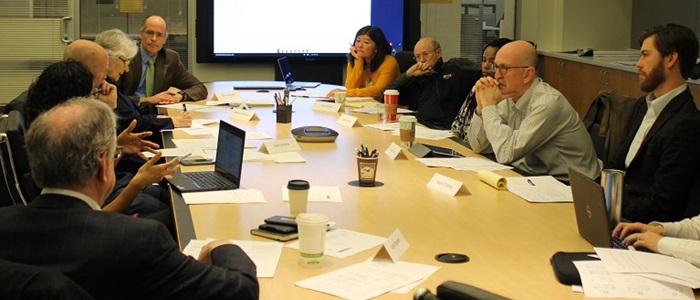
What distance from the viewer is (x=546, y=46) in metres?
8.24

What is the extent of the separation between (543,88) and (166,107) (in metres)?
2.63

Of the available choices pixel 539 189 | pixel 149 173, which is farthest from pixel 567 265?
pixel 149 173

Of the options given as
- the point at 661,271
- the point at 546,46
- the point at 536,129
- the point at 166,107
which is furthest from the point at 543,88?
the point at 546,46

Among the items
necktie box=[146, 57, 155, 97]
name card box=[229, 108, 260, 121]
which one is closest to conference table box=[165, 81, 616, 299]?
name card box=[229, 108, 260, 121]

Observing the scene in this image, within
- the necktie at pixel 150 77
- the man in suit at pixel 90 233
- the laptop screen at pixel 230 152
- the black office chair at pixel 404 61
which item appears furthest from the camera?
the black office chair at pixel 404 61

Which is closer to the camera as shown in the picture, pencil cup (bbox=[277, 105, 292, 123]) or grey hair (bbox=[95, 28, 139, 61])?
grey hair (bbox=[95, 28, 139, 61])

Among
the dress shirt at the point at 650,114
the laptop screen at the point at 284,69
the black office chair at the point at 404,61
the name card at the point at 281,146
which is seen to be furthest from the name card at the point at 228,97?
the dress shirt at the point at 650,114

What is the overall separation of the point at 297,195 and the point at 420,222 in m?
0.40

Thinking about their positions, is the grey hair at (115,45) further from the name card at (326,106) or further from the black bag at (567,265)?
the black bag at (567,265)

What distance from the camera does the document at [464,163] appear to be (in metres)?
3.65

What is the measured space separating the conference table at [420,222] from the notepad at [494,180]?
1.1 inches

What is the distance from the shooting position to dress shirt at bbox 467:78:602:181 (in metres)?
3.89

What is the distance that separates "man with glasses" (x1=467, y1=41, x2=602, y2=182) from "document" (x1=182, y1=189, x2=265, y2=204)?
1219 millimetres

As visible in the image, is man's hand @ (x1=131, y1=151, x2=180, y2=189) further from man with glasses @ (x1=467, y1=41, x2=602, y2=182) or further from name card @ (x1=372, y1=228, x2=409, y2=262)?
man with glasses @ (x1=467, y1=41, x2=602, y2=182)
